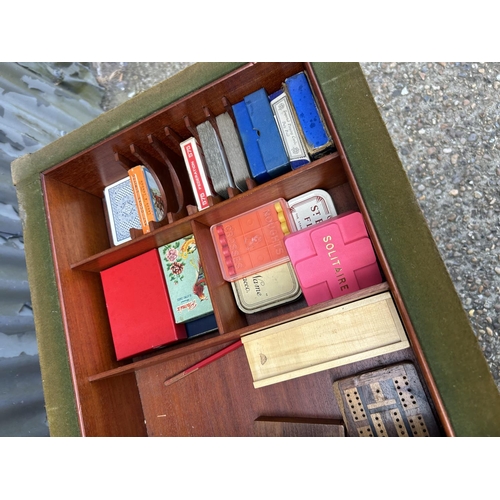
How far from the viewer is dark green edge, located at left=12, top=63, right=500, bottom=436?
1.11 metres

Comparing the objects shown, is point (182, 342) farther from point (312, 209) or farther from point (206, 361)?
point (312, 209)

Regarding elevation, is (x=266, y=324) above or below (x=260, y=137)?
below

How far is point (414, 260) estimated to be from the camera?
121 cm

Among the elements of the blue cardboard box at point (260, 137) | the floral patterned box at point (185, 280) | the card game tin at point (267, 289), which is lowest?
the card game tin at point (267, 289)

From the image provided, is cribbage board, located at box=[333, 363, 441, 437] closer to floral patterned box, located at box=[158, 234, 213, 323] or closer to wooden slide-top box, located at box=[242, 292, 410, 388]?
wooden slide-top box, located at box=[242, 292, 410, 388]

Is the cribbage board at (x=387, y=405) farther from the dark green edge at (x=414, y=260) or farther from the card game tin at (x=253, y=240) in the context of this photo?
the card game tin at (x=253, y=240)

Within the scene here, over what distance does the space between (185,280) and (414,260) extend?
949mm

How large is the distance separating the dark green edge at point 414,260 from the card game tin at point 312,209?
1.14 feet

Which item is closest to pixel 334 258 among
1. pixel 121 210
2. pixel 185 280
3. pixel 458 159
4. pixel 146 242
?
pixel 185 280

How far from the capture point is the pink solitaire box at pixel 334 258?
1.44 meters

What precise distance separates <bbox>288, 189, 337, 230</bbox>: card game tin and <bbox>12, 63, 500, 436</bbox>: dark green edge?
35cm

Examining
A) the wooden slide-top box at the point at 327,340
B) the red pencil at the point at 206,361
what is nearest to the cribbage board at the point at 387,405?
the wooden slide-top box at the point at 327,340
